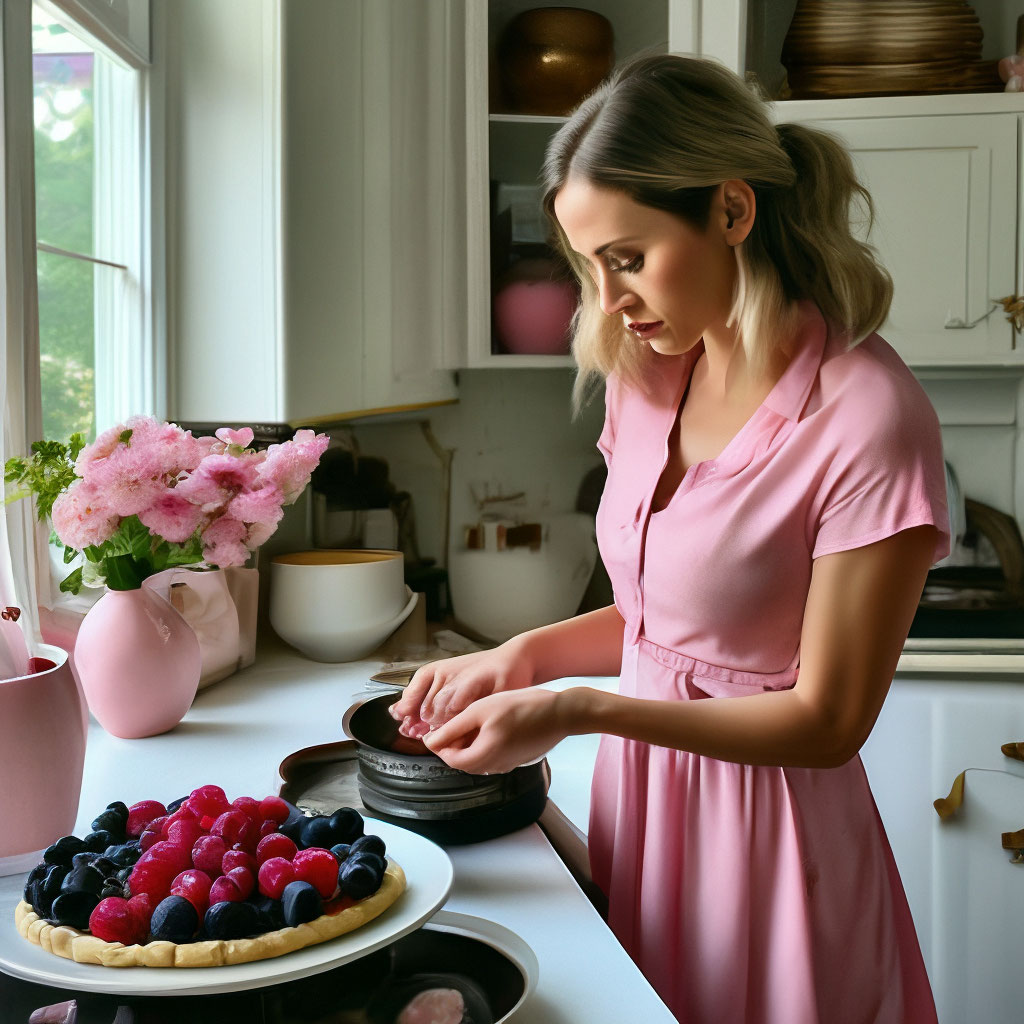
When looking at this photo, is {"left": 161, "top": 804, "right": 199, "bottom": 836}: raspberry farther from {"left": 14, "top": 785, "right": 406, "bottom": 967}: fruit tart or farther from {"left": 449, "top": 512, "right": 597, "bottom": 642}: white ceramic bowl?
{"left": 449, "top": 512, "right": 597, "bottom": 642}: white ceramic bowl

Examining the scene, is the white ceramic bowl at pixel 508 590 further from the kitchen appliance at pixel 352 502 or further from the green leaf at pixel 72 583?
the green leaf at pixel 72 583

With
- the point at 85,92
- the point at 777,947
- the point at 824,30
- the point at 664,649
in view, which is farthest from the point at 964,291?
the point at 85,92

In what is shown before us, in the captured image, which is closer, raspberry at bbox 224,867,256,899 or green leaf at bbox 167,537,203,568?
raspberry at bbox 224,867,256,899

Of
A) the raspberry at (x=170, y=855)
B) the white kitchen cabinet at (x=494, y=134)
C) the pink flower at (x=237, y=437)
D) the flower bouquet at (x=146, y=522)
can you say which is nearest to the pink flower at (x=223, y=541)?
the flower bouquet at (x=146, y=522)

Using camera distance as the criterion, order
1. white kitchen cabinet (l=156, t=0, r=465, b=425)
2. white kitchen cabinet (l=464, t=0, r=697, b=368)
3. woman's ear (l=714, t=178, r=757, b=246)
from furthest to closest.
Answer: white kitchen cabinet (l=464, t=0, r=697, b=368) < white kitchen cabinet (l=156, t=0, r=465, b=425) < woman's ear (l=714, t=178, r=757, b=246)

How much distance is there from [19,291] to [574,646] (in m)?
0.78

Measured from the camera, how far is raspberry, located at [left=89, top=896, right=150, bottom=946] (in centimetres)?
74

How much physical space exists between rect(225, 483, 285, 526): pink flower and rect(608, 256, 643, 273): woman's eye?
0.51 metres

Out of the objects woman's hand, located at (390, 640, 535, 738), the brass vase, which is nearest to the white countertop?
woman's hand, located at (390, 640, 535, 738)

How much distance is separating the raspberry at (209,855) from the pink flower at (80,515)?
58cm

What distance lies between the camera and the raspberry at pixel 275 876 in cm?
78

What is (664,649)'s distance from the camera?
1.14 m

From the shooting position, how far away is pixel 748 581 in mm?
1036

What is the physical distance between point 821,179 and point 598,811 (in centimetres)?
68
